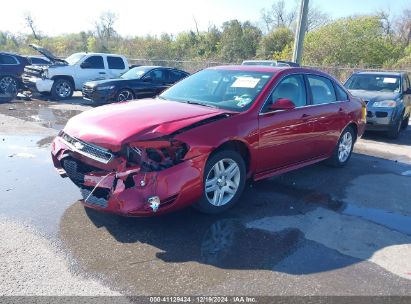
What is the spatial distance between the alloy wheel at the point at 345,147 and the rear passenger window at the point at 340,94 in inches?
24.8

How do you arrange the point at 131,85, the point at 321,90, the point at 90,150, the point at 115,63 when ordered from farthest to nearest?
the point at 115,63
the point at 131,85
the point at 321,90
the point at 90,150

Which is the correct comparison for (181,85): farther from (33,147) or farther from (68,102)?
(68,102)

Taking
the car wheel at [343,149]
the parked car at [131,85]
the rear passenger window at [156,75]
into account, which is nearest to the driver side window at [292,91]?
the car wheel at [343,149]

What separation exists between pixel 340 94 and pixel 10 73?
1322 centimetres

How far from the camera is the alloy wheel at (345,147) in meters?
6.72

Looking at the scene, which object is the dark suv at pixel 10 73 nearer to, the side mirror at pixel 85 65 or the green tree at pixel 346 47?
the side mirror at pixel 85 65

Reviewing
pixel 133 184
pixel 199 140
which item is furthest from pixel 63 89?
pixel 133 184

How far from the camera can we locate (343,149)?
6.82m

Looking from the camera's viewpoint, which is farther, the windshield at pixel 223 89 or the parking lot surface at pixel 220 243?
the windshield at pixel 223 89

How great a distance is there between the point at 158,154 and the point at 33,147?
452cm

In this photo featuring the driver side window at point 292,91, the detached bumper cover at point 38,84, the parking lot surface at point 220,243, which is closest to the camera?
the parking lot surface at point 220,243

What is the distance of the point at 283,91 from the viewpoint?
5.22 metres

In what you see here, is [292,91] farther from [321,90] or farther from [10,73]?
[10,73]

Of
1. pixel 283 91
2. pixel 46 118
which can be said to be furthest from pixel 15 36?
pixel 283 91
